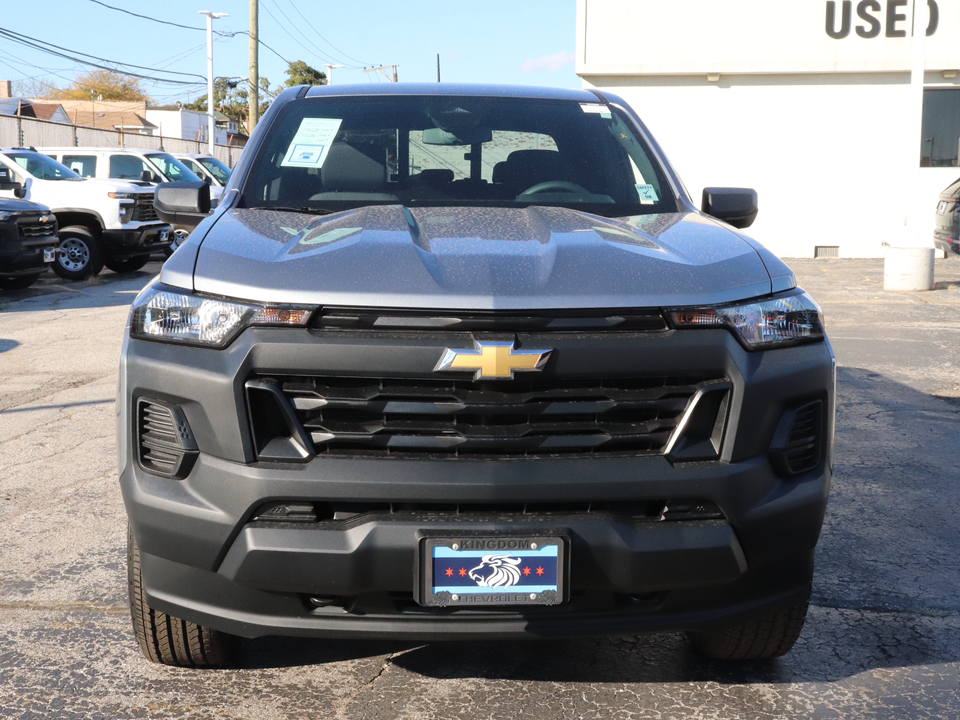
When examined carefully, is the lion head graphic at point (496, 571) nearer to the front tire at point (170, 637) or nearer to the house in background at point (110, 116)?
the front tire at point (170, 637)

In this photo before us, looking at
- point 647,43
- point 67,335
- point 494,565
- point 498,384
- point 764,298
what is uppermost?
point 647,43

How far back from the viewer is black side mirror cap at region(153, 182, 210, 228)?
3947 mm

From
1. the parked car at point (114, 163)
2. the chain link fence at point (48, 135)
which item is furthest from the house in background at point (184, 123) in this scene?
the parked car at point (114, 163)

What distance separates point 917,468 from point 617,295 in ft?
12.0

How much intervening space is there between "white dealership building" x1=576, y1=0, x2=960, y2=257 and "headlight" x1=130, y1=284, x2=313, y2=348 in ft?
60.2

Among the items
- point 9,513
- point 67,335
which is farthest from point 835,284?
point 9,513

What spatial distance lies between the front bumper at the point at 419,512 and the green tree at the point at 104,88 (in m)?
112

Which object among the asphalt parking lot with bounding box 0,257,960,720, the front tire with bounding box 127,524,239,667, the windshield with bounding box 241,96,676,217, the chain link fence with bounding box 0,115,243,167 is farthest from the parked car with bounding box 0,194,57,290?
the front tire with bounding box 127,524,239,667

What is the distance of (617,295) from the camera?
8.67 feet

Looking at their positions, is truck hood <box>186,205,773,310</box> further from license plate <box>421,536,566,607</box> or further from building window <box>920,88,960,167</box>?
building window <box>920,88,960,167</box>

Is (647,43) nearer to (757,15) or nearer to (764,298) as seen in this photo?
(757,15)

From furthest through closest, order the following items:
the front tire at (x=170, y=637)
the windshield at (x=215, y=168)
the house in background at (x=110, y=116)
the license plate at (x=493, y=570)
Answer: the house in background at (x=110, y=116) < the windshield at (x=215, y=168) < the front tire at (x=170, y=637) < the license plate at (x=493, y=570)

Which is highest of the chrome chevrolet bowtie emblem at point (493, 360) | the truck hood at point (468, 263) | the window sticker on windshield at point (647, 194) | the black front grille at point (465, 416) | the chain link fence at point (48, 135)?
the chain link fence at point (48, 135)

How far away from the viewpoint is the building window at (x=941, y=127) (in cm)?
2072
